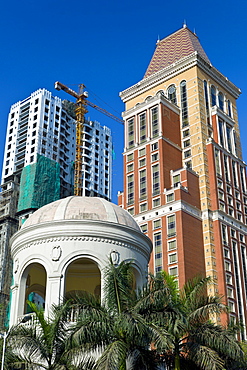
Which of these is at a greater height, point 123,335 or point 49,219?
point 49,219

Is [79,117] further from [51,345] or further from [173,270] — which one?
[51,345]

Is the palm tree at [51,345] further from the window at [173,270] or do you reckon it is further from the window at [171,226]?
the window at [171,226]

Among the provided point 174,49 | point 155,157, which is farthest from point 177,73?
point 155,157

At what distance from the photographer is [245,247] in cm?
9162

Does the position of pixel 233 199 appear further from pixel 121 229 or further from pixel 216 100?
pixel 121 229

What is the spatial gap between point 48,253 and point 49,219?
7.79 ft

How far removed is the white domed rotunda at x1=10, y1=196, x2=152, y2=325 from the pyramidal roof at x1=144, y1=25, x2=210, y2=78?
75.1 m

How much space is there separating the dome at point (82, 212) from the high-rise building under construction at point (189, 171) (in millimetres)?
45118

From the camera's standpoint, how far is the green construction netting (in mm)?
109812

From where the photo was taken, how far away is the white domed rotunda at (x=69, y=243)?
105 ft

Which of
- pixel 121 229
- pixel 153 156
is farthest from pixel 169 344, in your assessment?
pixel 153 156

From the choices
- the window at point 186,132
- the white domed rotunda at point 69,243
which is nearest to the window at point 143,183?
the window at point 186,132

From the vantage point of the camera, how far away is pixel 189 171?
89.4 m

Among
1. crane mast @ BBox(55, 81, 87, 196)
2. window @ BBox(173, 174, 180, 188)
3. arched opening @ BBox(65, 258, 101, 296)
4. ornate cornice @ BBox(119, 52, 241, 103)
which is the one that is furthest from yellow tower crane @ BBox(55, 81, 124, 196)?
arched opening @ BBox(65, 258, 101, 296)
